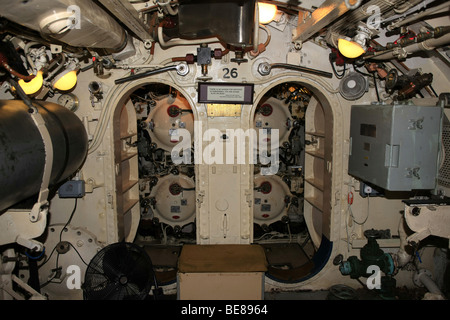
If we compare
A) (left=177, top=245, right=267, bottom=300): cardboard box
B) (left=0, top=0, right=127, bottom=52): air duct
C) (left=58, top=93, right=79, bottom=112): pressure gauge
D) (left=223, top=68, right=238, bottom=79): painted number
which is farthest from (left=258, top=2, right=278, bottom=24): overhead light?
(left=177, top=245, right=267, bottom=300): cardboard box

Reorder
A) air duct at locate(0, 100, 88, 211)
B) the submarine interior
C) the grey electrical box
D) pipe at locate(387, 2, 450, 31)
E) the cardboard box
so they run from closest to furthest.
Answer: air duct at locate(0, 100, 88, 211)
pipe at locate(387, 2, 450, 31)
the submarine interior
the grey electrical box
the cardboard box

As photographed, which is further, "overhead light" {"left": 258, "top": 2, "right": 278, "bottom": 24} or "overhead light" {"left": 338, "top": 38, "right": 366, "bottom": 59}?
"overhead light" {"left": 258, "top": 2, "right": 278, "bottom": 24}

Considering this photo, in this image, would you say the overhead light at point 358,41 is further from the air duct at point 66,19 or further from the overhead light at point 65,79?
the overhead light at point 65,79

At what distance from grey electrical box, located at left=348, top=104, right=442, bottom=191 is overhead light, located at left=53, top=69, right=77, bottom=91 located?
3.26 meters

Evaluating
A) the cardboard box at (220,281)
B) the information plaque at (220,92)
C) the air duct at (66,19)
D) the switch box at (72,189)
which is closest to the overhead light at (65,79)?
the air duct at (66,19)

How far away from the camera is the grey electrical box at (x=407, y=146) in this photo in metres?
3.03

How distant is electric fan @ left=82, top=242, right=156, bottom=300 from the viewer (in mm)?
3213

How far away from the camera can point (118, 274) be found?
3289mm

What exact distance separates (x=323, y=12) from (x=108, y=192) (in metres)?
3.09

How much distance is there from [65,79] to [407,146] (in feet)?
11.7

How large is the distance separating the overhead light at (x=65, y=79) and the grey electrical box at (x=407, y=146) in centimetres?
326

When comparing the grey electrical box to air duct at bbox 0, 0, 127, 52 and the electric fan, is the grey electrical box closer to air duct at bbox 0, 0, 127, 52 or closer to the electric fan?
the electric fan

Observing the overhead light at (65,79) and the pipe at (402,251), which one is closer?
the overhead light at (65,79)

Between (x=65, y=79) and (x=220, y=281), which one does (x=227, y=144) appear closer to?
(x=220, y=281)
